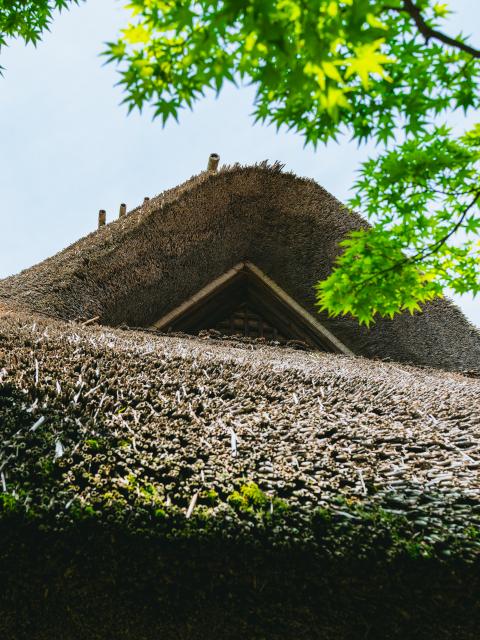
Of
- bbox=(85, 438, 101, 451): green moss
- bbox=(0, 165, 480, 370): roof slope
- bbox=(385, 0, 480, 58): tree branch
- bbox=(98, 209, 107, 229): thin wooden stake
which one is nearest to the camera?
bbox=(385, 0, 480, 58): tree branch

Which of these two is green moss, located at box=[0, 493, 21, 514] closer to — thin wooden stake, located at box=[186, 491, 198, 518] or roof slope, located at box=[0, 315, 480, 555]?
roof slope, located at box=[0, 315, 480, 555]

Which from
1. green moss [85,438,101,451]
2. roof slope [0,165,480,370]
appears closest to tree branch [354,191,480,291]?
green moss [85,438,101,451]

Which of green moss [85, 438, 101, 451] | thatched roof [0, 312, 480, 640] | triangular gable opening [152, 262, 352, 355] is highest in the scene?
triangular gable opening [152, 262, 352, 355]

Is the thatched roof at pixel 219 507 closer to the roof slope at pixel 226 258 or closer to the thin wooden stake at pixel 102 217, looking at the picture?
the roof slope at pixel 226 258

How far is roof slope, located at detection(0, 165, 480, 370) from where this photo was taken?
15.4 ft

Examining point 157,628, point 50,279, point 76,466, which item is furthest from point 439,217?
point 50,279

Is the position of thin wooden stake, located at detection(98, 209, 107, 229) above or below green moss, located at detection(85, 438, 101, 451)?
above

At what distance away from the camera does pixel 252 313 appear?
5.87 meters

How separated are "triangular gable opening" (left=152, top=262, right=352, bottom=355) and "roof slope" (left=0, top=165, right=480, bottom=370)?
0.13m

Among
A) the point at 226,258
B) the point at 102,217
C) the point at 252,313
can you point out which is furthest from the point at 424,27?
the point at 102,217

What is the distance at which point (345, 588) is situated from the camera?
150 cm

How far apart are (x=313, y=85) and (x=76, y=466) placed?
1538 mm

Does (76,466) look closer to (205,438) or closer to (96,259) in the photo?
(205,438)

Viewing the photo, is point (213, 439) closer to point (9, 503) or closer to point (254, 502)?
point (254, 502)
